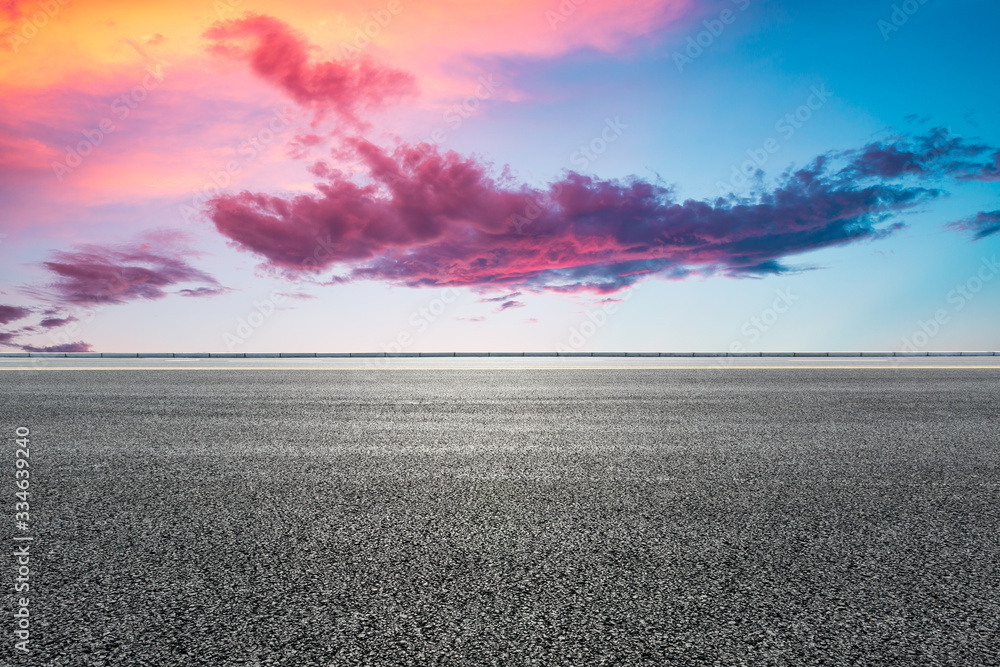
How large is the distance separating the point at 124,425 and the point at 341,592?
575 centimetres

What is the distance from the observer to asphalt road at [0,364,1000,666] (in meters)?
1.98

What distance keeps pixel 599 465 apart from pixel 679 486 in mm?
767

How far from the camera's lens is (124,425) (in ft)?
21.9

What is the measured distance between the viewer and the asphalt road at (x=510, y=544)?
1.98 m

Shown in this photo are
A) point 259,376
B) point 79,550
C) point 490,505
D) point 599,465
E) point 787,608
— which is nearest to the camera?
point 787,608

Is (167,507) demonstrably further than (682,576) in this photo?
Yes

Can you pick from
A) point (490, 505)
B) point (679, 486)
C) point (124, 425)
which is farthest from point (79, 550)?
point (124, 425)

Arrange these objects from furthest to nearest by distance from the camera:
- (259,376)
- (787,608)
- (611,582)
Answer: (259,376), (611,582), (787,608)

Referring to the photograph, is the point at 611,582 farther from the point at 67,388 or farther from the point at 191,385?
the point at 67,388

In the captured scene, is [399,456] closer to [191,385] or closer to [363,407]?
[363,407]

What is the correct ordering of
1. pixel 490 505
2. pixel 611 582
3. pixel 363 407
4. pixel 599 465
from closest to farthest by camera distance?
1. pixel 611 582
2. pixel 490 505
3. pixel 599 465
4. pixel 363 407

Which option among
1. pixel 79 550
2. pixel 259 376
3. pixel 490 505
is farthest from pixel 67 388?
pixel 490 505

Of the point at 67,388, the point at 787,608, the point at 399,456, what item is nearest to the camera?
the point at 787,608

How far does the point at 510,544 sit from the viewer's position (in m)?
2.85
